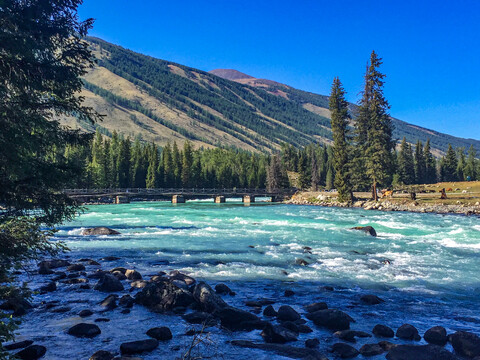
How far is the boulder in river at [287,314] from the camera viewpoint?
33.6ft

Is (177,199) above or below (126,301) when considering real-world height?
above

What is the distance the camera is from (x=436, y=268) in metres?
17.0

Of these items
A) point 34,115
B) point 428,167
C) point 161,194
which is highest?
point 428,167

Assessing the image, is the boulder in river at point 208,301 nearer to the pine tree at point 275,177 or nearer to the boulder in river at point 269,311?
the boulder in river at point 269,311

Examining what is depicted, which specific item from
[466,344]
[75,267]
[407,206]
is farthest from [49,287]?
[407,206]

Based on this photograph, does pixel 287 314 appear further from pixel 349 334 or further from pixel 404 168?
pixel 404 168

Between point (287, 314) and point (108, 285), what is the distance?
7063mm

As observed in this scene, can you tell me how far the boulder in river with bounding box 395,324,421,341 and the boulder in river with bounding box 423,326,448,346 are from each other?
8.9 inches

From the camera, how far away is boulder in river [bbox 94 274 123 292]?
13.0 m

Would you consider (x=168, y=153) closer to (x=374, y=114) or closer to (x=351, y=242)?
(x=374, y=114)

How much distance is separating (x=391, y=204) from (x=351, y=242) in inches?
1442

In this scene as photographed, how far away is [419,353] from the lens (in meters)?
7.71

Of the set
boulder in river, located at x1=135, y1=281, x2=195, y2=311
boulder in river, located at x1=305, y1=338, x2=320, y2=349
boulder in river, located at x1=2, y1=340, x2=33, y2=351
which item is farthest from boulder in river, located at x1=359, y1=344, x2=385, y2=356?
boulder in river, located at x1=2, y1=340, x2=33, y2=351

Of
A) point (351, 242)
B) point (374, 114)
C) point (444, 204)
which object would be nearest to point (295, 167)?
point (374, 114)
